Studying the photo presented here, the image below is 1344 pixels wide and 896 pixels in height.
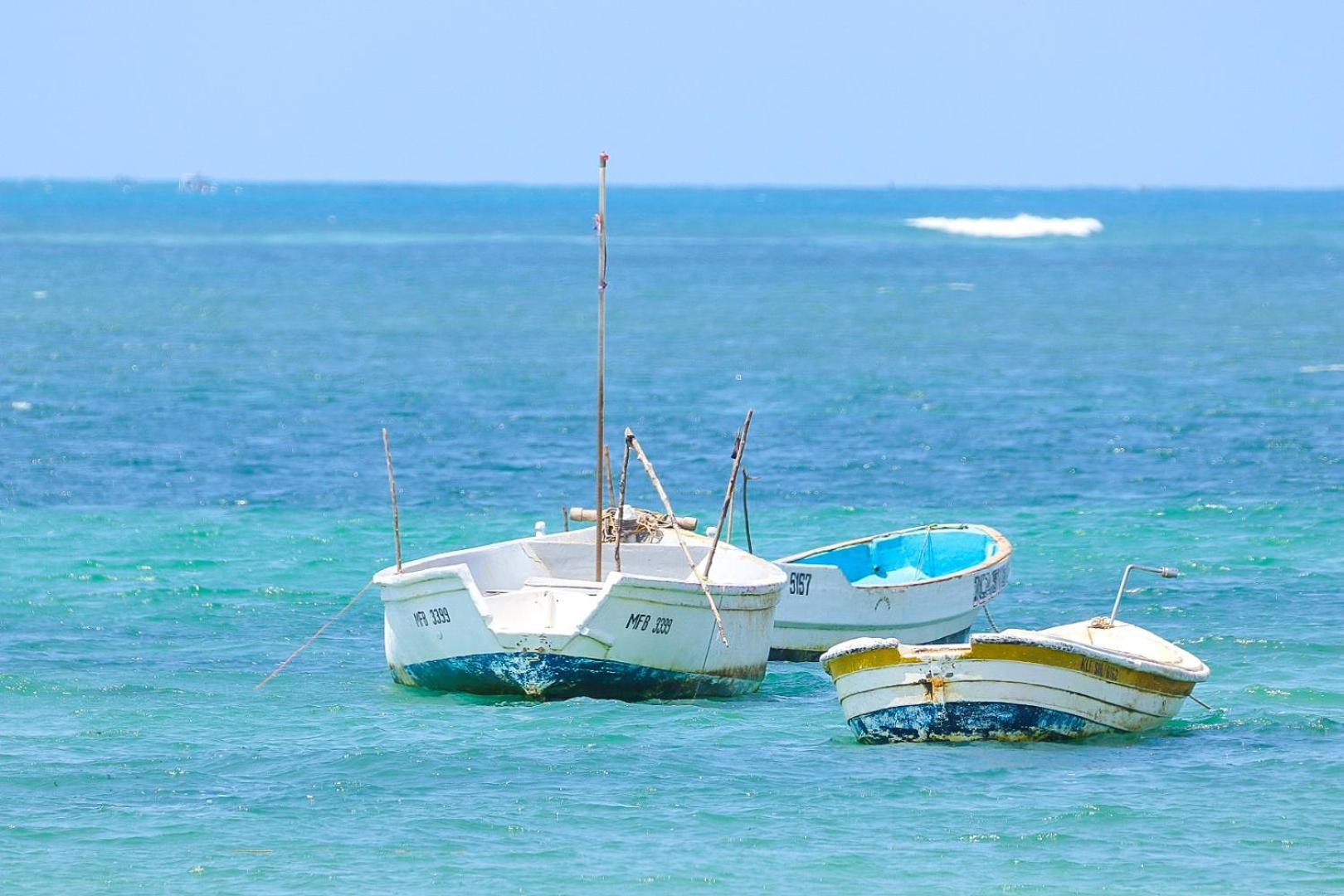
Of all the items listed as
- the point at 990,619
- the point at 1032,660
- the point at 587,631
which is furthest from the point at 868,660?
the point at 990,619

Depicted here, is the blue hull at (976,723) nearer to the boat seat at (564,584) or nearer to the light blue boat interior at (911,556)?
the boat seat at (564,584)

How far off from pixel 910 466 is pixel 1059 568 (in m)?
11.9

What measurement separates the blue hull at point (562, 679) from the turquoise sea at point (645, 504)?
0.25 meters

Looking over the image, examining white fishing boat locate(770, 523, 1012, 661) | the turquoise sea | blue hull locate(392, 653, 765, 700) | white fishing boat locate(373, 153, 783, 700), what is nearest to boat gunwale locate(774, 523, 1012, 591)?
white fishing boat locate(770, 523, 1012, 661)

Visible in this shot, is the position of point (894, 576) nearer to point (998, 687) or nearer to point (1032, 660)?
point (998, 687)

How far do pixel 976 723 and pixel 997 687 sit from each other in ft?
1.61

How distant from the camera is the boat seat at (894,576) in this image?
28.9m

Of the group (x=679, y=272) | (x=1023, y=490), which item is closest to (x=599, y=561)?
(x=1023, y=490)

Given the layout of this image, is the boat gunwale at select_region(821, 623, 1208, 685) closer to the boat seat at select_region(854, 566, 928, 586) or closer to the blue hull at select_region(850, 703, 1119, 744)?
the blue hull at select_region(850, 703, 1119, 744)

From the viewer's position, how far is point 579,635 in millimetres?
21875

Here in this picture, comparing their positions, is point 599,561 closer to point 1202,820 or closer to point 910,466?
point 1202,820

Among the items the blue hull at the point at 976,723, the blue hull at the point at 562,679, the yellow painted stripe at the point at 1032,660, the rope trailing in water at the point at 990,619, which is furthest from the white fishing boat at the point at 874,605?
the blue hull at the point at 976,723

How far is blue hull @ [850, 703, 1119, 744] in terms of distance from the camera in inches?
800

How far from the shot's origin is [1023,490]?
40.0m
